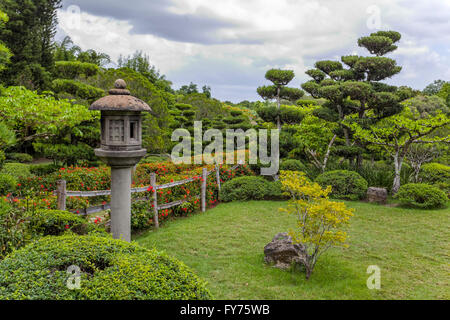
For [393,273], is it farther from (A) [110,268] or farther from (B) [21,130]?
(B) [21,130]

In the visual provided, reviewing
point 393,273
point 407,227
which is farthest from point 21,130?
point 407,227

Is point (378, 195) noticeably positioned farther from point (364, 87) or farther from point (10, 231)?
point (10, 231)

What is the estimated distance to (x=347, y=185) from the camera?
10.9m

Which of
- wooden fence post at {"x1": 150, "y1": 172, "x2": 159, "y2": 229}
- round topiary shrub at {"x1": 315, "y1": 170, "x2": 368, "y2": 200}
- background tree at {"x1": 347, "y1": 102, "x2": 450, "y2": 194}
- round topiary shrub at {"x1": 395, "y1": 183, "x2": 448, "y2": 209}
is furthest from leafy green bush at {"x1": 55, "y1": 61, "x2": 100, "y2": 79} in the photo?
round topiary shrub at {"x1": 395, "y1": 183, "x2": 448, "y2": 209}

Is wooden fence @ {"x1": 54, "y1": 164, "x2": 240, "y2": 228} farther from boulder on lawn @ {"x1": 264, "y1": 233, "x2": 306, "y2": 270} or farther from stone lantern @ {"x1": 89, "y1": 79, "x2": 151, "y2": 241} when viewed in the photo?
boulder on lawn @ {"x1": 264, "y1": 233, "x2": 306, "y2": 270}

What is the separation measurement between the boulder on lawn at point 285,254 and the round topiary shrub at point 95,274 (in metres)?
2.67

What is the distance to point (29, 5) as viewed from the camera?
18.9 meters

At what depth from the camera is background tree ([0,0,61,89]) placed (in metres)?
18.2

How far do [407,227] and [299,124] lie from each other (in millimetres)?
6611

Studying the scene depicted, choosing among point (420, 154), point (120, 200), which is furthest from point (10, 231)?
point (420, 154)

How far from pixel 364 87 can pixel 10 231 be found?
35.6 ft

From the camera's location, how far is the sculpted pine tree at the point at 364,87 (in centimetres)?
1160

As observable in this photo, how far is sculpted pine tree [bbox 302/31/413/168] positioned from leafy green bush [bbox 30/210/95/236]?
31.2ft

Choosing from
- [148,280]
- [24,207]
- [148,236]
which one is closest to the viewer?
[148,280]
